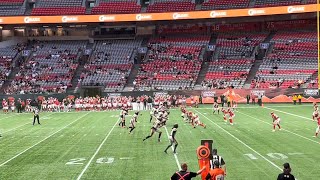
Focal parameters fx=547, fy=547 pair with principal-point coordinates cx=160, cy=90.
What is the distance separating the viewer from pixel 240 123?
33.2m

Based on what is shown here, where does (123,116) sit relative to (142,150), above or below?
above

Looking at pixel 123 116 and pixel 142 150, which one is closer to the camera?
pixel 142 150

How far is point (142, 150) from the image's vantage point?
22.3m

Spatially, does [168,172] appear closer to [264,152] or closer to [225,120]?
[264,152]

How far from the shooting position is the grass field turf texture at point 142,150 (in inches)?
681

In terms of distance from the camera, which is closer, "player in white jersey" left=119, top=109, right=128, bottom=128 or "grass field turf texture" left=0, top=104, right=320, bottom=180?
"grass field turf texture" left=0, top=104, right=320, bottom=180

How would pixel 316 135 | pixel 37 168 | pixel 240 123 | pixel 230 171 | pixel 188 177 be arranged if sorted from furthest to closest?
pixel 240 123 < pixel 316 135 < pixel 37 168 < pixel 230 171 < pixel 188 177

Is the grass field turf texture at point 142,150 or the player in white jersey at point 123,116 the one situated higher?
the player in white jersey at point 123,116

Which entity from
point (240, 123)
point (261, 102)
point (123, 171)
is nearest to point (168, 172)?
point (123, 171)

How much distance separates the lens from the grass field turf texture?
56.7 ft

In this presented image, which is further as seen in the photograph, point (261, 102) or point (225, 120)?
point (261, 102)

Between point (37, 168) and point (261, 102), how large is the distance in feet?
112

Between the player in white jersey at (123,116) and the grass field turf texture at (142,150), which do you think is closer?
the grass field turf texture at (142,150)

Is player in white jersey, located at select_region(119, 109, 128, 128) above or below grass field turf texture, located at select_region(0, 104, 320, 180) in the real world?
above
